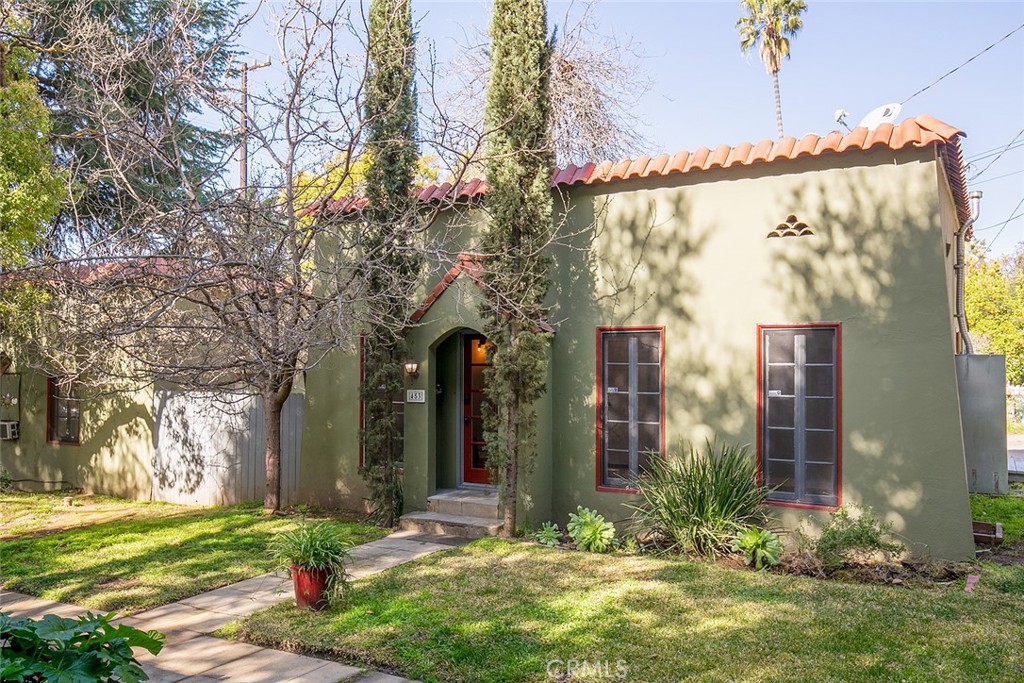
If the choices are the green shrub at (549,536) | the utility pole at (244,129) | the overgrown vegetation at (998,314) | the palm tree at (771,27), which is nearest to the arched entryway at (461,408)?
the green shrub at (549,536)

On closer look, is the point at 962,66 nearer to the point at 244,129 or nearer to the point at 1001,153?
the point at 1001,153

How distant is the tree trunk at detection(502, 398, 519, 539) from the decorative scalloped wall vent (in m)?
3.41

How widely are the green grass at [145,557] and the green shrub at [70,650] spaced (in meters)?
2.99

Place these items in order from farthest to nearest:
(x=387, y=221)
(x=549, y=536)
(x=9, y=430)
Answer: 1. (x=9, y=430)
2. (x=387, y=221)
3. (x=549, y=536)

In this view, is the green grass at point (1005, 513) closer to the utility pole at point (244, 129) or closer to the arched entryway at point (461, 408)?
the arched entryway at point (461, 408)

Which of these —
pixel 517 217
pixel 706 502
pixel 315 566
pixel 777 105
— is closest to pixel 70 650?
pixel 315 566

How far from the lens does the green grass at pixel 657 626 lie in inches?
185

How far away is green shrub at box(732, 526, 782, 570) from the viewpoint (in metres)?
7.18

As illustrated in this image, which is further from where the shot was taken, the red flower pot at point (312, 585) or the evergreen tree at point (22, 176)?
the evergreen tree at point (22, 176)

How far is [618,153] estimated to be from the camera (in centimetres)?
1672

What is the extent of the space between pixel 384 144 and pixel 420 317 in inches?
86.5

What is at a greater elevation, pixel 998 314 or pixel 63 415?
pixel 998 314

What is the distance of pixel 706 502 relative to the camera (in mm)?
7691

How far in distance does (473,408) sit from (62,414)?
8344 mm
